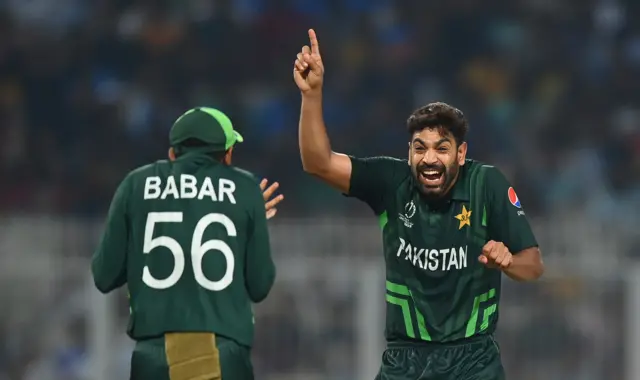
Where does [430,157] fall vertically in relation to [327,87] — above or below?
below

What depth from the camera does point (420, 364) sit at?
5.53 meters

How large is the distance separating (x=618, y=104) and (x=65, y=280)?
6245 mm

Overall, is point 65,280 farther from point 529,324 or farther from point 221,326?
point 221,326

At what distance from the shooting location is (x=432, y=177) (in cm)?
554

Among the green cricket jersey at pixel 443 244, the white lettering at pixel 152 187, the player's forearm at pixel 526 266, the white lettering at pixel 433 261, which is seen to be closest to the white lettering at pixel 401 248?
the green cricket jersey at pixel 443 244

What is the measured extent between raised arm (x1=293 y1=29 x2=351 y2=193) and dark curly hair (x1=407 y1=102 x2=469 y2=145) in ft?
1.15

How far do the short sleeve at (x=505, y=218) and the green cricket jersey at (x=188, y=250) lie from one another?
101cm

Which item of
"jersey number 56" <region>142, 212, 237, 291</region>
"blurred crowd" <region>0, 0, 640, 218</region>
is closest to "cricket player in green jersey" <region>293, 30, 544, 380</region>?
"jersey number 56" <region>142, 212, 237, 291</region>

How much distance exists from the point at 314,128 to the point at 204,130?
0.55 metres

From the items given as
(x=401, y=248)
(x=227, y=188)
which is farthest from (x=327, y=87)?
(x=227, y=188)

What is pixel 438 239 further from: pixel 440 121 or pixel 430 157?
pixel 440 121

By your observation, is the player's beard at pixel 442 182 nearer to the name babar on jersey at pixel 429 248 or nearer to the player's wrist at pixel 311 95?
the name babar on jersey at pixel 429 248

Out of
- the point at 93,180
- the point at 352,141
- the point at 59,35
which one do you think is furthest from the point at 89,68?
the point at 352,141

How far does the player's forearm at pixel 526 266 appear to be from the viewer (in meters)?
5.39
